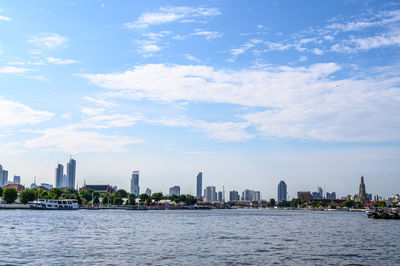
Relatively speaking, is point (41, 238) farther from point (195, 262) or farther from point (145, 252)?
point (195, 262)

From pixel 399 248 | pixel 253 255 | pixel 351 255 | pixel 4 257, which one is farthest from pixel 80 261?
Answer: pixel 399 248

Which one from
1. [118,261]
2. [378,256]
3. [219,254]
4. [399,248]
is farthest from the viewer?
[399,248]

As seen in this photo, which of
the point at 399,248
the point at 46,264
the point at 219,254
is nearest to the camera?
the point at 46,264

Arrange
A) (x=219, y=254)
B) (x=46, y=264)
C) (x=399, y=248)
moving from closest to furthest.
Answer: (x=46, y=264) < (x=219, y=254) < (x=399, y=248)

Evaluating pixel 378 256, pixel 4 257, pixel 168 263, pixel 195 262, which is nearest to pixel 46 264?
pixel 4 257

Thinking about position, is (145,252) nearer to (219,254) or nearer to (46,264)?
(219,254)

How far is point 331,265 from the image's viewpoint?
47.9m

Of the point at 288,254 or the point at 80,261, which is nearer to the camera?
the point at 80,261

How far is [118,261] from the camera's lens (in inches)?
1836

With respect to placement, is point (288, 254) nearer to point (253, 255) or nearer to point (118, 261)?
point (253, 255)

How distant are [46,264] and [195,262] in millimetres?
16017

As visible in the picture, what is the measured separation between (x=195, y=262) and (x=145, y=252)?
9.94 meters

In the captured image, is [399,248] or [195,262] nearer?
[195,262]

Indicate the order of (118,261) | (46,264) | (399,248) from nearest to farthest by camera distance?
(46,264)
(118,261)
(399,248)
